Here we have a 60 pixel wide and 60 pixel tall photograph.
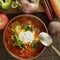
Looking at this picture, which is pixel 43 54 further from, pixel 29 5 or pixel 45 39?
pixel 29 5

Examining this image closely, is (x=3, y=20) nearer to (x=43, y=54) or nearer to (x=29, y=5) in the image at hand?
(x=29, y=5)

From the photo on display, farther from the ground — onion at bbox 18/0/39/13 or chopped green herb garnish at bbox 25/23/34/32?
onion at bbox 18/0/39/13

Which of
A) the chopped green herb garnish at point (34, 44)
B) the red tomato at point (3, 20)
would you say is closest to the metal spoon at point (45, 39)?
the chopped green herb garnish at point (34, 44)

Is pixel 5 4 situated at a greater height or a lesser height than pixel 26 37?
greater

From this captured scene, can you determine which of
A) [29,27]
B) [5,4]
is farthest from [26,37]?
[5,4]

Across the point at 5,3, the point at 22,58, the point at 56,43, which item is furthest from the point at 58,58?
the point at 5,3

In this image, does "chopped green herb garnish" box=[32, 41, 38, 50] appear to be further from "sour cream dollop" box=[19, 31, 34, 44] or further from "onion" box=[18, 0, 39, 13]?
"onion" box=[18, 0, 39, 13]

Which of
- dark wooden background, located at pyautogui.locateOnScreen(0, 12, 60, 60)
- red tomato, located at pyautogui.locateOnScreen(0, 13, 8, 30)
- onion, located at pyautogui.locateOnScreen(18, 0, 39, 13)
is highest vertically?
onion, located at pyautogui.locateOnScreen(18, 0, 39, 13)

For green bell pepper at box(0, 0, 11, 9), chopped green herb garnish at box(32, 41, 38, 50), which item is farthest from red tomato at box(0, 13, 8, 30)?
chopped green herb garnish at box(32, 41, 38, 50)

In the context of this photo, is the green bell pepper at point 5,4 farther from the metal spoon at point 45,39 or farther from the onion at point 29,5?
the metal spoon at point 45,39

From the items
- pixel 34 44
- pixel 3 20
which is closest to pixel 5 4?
pixel 3 20

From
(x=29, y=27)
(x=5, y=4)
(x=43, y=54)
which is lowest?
(x=43, y=54)
